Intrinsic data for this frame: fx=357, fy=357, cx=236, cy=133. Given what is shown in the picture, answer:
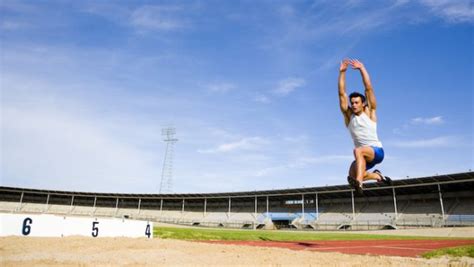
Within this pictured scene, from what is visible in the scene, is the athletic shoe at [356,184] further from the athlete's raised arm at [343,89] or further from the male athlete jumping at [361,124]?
the athlete's raised arm at [343,89]

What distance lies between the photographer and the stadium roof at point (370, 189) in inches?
1414

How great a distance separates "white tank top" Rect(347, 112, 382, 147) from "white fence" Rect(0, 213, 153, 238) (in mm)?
11695

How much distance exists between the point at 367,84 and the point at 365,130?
32.1 inches

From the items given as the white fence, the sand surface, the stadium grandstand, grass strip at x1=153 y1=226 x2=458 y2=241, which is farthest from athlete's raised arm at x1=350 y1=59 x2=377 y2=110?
the stadium grandstand

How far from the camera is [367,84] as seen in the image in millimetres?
6305

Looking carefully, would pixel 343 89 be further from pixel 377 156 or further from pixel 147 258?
pixel 147 258

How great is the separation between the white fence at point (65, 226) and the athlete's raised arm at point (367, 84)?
12.0 metres

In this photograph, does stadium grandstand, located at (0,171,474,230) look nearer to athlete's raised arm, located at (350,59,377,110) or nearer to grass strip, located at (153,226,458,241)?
grass strip, located at (153,226,458,241)

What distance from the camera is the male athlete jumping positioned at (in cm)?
627

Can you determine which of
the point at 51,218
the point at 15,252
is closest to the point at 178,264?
the point at 15,252

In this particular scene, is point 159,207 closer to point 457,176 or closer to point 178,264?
point 457,176

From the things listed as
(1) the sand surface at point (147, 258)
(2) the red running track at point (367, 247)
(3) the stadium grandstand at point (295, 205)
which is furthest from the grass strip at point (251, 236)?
(3) the stadium grandstand at point (295, 205)

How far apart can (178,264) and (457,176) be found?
35.8 metres

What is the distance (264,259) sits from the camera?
26.2 feet
